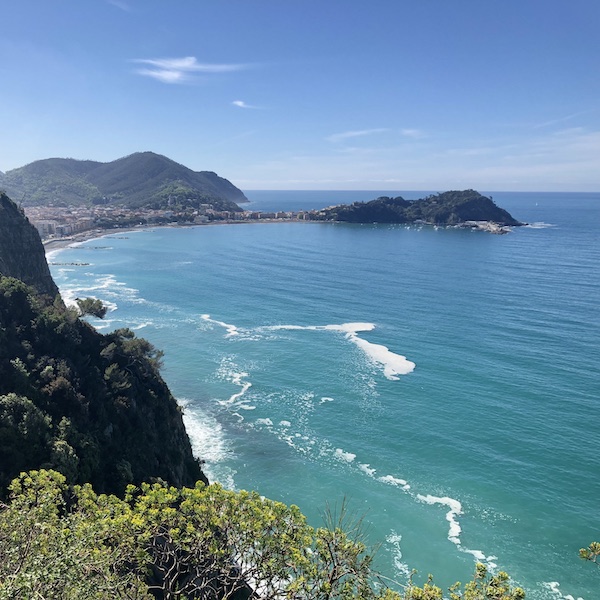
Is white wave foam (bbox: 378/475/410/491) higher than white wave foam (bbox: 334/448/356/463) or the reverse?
the reverse

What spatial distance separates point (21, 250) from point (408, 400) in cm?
5406

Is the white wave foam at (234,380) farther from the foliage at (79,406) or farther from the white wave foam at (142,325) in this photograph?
the white wave foam at (142,325)

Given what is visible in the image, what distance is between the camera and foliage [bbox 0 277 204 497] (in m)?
29.3

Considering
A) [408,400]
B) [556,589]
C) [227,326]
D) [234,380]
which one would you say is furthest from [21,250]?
[556,589]

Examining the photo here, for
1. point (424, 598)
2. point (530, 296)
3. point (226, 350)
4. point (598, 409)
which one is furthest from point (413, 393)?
point (530, 296)

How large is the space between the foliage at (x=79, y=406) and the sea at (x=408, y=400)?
8230 millimetres

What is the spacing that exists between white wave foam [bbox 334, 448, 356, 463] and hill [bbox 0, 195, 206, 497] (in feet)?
44.5

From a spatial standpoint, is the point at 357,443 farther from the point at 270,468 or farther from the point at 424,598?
the point at 424,598

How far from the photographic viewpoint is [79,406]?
113ft

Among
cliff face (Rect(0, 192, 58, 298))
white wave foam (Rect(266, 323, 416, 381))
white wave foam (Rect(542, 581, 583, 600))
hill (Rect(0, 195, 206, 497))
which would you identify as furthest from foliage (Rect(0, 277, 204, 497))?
white wave foam (Rect(266, 323, 416, 381))

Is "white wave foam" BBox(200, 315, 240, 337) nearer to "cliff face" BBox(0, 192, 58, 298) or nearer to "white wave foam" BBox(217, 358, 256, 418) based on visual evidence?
"white wave foam" BBox(217, 358, 256, 418)

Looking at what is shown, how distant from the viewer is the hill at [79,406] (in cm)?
2928

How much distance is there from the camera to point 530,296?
9519cm

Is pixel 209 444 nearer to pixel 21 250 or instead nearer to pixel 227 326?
pixel 227 326
